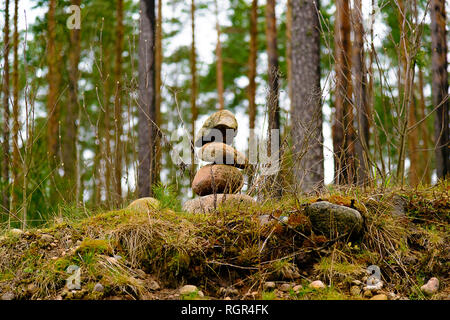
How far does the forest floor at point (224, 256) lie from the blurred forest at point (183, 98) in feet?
1.32

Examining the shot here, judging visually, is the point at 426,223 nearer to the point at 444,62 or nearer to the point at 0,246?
Answer: the point at 0,246

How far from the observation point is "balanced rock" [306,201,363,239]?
3260 millimetres

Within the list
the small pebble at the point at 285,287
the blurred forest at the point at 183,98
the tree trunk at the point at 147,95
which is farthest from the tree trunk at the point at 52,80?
the small pebble at the point at 285,287

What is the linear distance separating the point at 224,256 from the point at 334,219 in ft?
2.88

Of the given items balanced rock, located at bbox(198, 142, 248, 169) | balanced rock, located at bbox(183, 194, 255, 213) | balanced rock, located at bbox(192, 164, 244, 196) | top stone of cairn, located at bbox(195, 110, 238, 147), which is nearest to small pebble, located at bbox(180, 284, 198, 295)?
balanced rock, located at bbox(183, 194, 255, 213)

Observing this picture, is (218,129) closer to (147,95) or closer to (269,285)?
(269,285)

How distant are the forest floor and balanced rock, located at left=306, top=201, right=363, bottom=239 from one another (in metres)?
0.06

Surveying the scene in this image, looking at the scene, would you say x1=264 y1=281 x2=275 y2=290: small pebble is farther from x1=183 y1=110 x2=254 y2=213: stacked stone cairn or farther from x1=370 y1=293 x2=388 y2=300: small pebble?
x1=183 y1=110 x2=254 y2=213: stacked stone cairn

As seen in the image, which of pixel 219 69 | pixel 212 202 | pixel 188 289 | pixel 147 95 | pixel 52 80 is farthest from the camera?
pixel 219 69

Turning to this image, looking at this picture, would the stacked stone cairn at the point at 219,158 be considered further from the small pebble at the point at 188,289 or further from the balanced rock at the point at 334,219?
the small pebble at the point at 188,289

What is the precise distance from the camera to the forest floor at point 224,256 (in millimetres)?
2877

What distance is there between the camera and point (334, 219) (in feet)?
10.7

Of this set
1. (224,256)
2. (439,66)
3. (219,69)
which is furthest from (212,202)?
(219,69)
